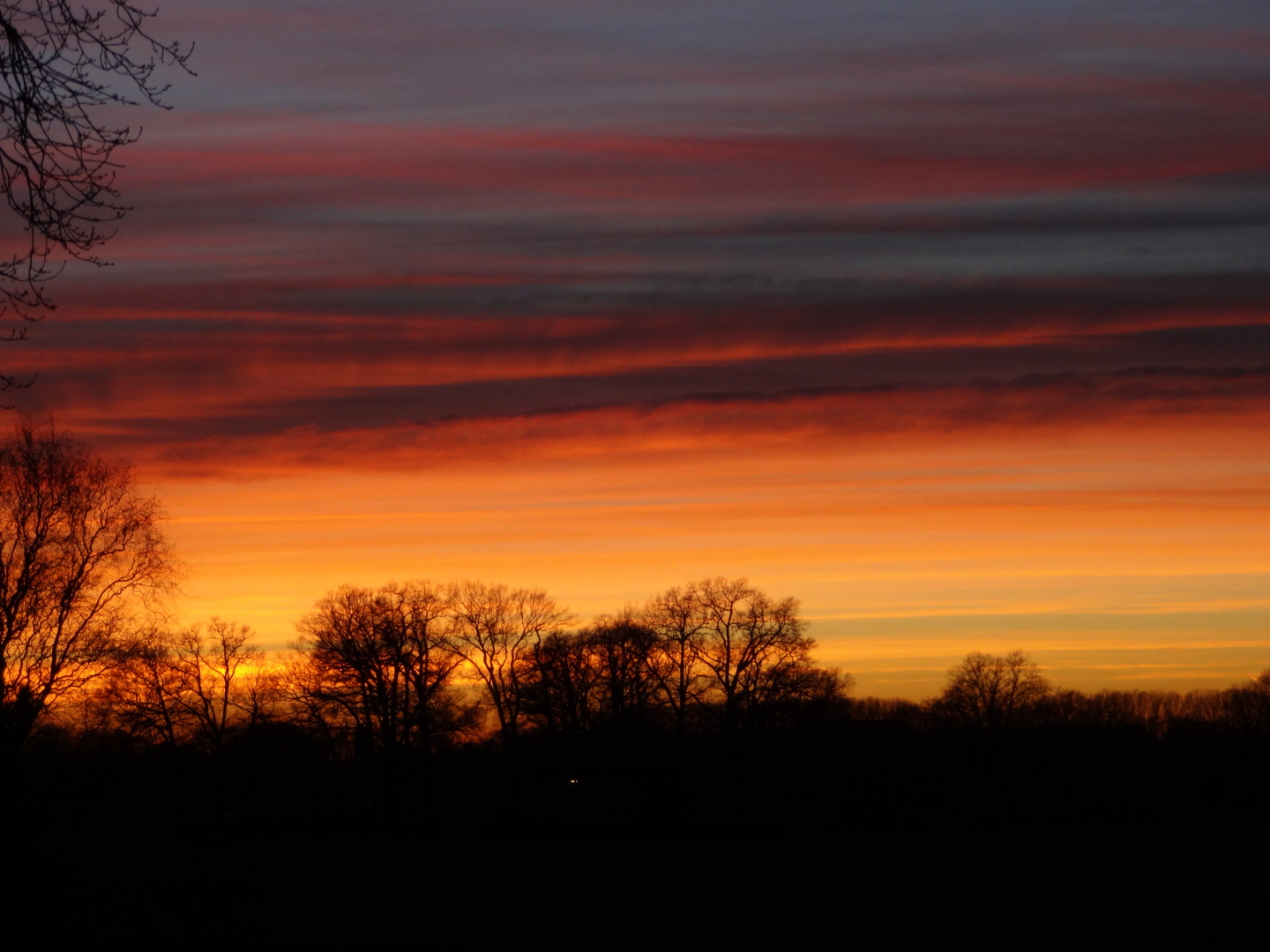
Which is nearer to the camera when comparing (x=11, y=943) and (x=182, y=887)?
(x=11, y=943)

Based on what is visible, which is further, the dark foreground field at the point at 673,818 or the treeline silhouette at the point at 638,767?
the treeline silhouette at the point at 638,767

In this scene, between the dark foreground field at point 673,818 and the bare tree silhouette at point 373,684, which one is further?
the bare tree silhouette at point 373,684

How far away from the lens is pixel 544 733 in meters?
79.6

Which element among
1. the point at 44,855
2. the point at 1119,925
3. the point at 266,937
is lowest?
the point at 1119,925

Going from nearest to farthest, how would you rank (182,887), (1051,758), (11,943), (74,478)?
(11,943), (182,887), (74,478), (1051,758)

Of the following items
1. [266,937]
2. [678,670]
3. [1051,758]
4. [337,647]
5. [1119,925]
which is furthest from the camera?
[678,670]

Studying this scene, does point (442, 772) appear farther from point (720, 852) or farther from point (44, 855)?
point (44, 855)

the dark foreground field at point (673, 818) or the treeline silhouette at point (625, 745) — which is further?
the treeline silhouette at point (625, 745)

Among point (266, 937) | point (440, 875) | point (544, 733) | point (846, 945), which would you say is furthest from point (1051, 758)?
point (266, 937)

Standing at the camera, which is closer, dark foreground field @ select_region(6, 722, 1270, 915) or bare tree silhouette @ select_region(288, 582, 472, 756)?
dark foreground field @ select_region(6, 722, 1270, 915)

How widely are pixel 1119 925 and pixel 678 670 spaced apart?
56.8m

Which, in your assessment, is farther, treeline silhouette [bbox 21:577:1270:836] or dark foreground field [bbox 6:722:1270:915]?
treeline silhouette [bbox 21:577:1270:836]

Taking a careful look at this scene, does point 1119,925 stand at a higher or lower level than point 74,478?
lower

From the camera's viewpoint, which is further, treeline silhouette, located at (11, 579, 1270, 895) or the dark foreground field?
treeline silhouette, located at (11, 579, 1270, 895)
